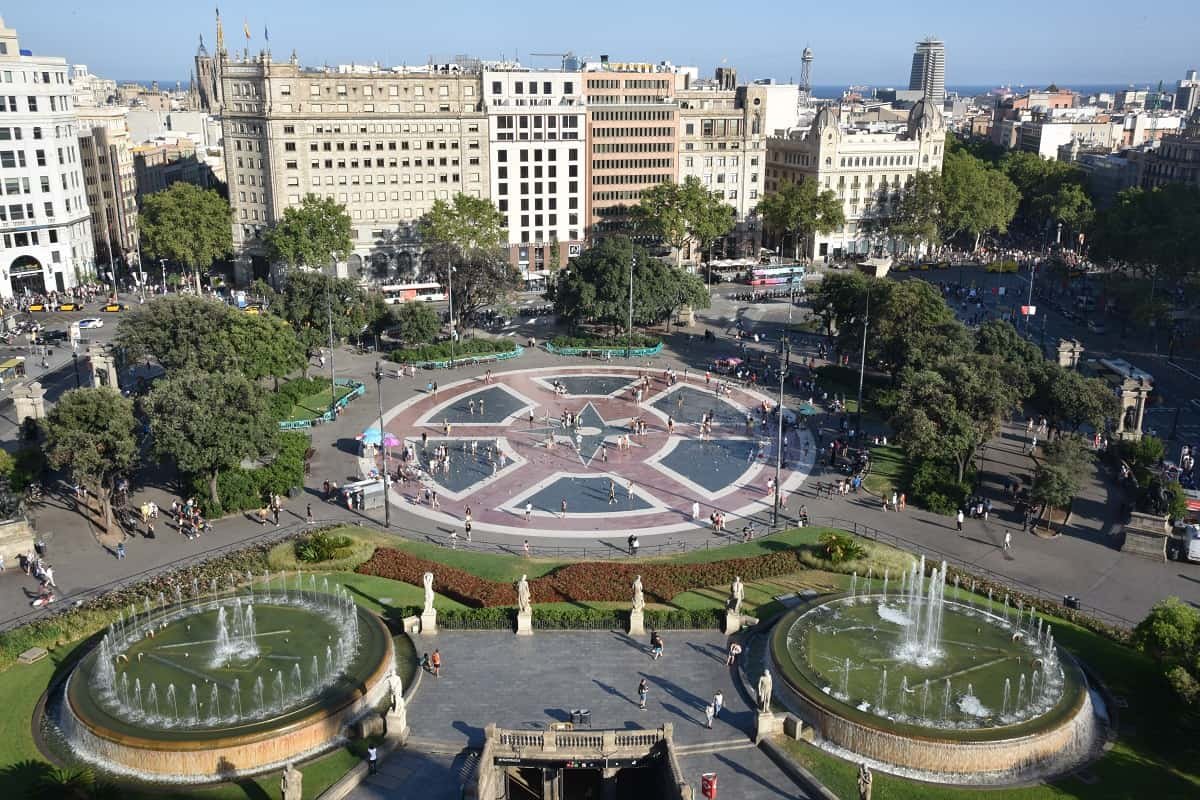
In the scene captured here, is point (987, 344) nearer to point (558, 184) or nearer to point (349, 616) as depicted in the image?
point (349, 616)

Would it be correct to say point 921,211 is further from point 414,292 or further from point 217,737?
point 217,737

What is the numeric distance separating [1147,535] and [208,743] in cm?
4616

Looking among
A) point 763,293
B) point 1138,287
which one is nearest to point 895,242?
point 763,293

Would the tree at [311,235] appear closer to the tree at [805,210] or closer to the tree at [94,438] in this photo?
the tree at [94,438]

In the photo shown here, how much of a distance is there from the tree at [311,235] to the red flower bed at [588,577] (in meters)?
62.2

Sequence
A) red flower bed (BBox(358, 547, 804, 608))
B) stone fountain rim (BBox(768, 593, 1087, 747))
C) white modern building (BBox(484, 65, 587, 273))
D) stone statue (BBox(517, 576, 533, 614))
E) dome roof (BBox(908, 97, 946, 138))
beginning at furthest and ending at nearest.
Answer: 1. dome roof (BBox(908, 97, 946, 138))
2. white modern building (BBox(484, 65, 587, 273))
3. red flower bed (BBox(358, 547, 804, 608))
4. stone statue (BBox(517, 576, 533, 614))
5. stone fountain rim (BBox(768, 593, 1087, 747))

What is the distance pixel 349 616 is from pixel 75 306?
247 ft

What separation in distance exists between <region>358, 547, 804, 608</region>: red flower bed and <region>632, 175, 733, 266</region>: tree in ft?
239

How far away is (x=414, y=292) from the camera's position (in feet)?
371

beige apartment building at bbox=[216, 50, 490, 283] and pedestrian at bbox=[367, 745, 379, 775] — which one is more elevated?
beige apartment building at bbox=[216, 50, 490, 283]

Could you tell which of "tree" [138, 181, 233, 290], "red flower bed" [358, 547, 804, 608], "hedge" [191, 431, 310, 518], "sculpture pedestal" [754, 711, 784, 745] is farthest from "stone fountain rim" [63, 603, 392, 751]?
"tree" [138, 181, 233, 290]

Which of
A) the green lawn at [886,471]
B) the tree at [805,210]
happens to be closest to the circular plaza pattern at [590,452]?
the green lawn at [886,471]

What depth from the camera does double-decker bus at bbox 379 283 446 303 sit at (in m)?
112

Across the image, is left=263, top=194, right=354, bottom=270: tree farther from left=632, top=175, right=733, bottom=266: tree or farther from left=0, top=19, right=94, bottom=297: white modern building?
left=632, top=175, right=733, bottom=266: tree
